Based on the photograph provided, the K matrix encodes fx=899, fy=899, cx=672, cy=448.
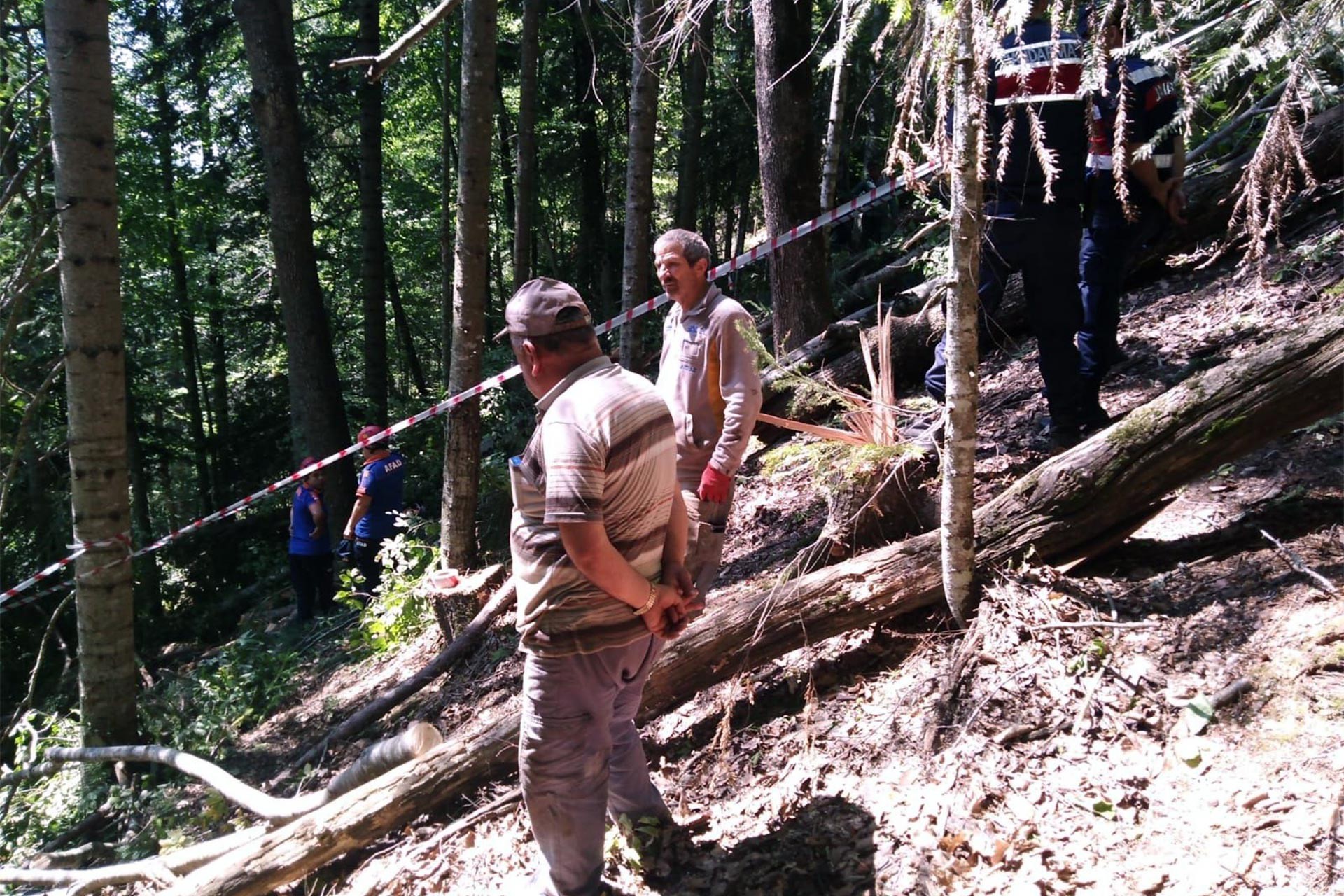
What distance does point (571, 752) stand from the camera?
297cm

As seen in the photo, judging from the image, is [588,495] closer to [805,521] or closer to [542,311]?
[542,311]

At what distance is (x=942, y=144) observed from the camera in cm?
326

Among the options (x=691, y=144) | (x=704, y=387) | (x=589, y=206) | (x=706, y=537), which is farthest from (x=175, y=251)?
(x=706, y=537)

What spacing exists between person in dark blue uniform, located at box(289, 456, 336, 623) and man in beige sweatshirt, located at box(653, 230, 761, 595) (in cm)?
608

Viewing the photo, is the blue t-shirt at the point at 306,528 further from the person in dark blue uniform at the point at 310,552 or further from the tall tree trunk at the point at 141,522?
the tall tree trunk at the point at 141,522

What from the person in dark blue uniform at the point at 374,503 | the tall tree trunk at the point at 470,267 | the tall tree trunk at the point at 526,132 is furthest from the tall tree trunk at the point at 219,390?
the tall tree trunk at the point at 470,267

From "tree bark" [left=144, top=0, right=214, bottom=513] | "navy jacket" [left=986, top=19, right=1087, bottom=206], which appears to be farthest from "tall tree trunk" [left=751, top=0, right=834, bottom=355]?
"tree bark" [left=144, top=0, right=214, bottom=513]

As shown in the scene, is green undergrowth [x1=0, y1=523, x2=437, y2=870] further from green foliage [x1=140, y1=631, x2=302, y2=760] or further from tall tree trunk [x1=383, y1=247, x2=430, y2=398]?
tall tree trunk [x1=383, y1=247, x2=430, y2=398]

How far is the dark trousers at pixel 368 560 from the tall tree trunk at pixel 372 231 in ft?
20.4

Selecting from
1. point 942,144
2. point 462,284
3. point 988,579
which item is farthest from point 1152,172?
point 462,284

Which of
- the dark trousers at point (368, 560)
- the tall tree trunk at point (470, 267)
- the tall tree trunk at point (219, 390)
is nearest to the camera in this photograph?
the tall tree trunk at point (470, 267)

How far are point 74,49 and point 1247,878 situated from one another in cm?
694

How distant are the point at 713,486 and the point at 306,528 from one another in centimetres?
655

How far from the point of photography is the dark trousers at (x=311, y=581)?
9.41 m
